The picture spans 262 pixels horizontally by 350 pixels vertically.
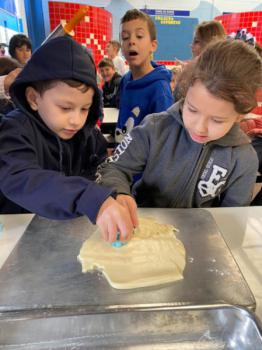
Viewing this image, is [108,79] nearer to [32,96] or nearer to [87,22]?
[87,22]

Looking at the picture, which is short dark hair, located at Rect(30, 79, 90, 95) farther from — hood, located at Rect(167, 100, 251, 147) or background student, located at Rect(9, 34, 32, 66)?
background student, located at Rect(9, 34, 32, 66)

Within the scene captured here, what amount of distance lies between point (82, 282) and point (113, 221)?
4.5 inches

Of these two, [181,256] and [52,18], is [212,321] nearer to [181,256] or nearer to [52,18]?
[181,256]

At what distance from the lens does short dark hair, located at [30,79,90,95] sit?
67 centimetres

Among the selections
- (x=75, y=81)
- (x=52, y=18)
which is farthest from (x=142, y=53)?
(x=52, y=18)

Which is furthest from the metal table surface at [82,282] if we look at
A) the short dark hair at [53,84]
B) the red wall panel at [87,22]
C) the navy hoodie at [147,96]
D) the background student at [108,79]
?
the red wall panel at [87,22]

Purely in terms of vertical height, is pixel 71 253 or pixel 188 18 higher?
pixel 188 18

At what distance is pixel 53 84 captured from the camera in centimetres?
68

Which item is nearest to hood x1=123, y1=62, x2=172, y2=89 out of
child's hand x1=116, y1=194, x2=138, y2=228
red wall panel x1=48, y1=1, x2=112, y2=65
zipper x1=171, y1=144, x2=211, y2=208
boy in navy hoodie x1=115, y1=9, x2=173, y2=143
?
boy in navy hoodie x1=115, y1=9, x2=173, y2=143

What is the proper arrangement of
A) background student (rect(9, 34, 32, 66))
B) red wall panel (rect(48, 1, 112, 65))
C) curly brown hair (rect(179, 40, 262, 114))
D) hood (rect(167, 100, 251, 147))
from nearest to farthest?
curly brown hair (rect(179, 40, 262, 114)), hood (rect(167, 100, 251, 147)), background student (rect(9, 34, 32, 66)), red wall panel (rect(48, 1, 112, 65))

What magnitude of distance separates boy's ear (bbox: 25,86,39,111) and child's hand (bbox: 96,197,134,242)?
403 mm

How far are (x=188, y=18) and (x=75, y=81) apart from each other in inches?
247

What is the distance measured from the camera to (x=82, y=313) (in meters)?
0.39

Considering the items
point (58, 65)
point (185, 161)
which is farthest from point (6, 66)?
point (185, 161)
